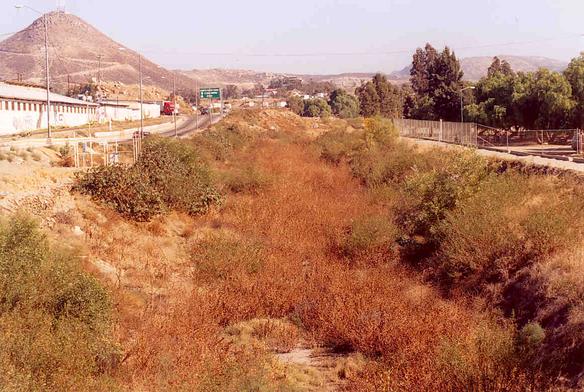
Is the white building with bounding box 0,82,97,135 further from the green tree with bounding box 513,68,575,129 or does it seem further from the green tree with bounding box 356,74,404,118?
the green tree with bounding box 356,74,404,118

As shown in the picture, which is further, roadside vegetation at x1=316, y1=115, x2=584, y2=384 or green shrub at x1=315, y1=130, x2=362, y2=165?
green shrub at x1=315, y1=130, x2=362, y2=165

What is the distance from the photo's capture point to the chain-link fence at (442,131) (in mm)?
45947

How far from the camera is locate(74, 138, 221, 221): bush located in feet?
75.1

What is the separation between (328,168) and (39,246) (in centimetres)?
3235

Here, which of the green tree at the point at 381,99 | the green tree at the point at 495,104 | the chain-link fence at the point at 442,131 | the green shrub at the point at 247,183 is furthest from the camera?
the green tree at the point at 381,99

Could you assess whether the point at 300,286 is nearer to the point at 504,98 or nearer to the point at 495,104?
the point at 504,98

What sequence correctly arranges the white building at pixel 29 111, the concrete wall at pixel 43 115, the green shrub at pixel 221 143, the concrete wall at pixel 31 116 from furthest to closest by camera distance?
the concrete wall at pixel 43 115, the white building at pixel 29 111, the concrete wall at pixel 31 116, the green shrub at pixel 221 143

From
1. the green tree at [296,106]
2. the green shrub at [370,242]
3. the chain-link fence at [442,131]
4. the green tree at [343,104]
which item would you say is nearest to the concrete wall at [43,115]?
the chain-link fence at [442,131]

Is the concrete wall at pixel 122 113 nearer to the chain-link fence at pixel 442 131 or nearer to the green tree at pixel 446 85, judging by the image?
the chain-link fence at pixel 442 131

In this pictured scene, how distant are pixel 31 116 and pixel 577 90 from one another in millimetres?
49063

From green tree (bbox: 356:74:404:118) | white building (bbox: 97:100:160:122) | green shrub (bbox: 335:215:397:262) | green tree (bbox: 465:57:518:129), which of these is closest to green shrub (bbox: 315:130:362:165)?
green tree (bbox: 465:57:518:129)

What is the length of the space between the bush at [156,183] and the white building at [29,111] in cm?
2620

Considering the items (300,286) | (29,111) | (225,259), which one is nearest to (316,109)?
(29,111)

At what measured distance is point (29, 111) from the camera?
55844mm
